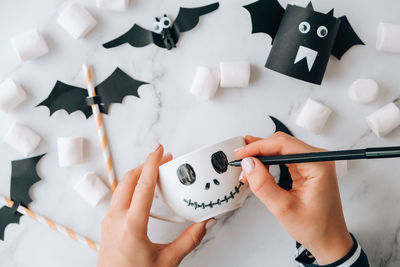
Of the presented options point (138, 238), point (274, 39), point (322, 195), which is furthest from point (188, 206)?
point (274, 39)

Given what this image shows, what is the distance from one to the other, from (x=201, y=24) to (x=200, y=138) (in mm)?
263

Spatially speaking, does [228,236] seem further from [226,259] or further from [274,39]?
[274,39]

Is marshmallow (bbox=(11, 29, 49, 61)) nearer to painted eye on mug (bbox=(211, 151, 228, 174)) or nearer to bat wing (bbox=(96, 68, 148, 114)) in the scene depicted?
A: bat wing (bbox=(96, 68, 148, 114))

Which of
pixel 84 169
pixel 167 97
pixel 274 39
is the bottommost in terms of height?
pixel 84 169

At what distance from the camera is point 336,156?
→ 544 mm

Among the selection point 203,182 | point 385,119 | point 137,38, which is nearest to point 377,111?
point 385,119

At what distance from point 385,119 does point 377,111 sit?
0.03m

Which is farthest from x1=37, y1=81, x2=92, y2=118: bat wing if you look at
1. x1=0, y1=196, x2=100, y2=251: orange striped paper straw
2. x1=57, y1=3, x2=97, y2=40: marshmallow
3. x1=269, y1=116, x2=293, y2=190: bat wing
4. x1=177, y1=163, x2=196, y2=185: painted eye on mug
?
x1=269, y1=116, x2=293, y2=190: bat wing

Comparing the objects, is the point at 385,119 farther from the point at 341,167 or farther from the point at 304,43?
the point at 304,43

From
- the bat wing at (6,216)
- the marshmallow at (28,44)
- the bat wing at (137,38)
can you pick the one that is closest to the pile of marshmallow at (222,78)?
the bat wing at (137,38)

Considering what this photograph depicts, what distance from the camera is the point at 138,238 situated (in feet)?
2.08

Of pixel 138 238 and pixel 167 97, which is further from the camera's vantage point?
pixel 167 97

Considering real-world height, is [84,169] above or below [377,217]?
above

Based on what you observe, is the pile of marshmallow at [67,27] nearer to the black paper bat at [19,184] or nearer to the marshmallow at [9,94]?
the marshmallow at [9,94]
